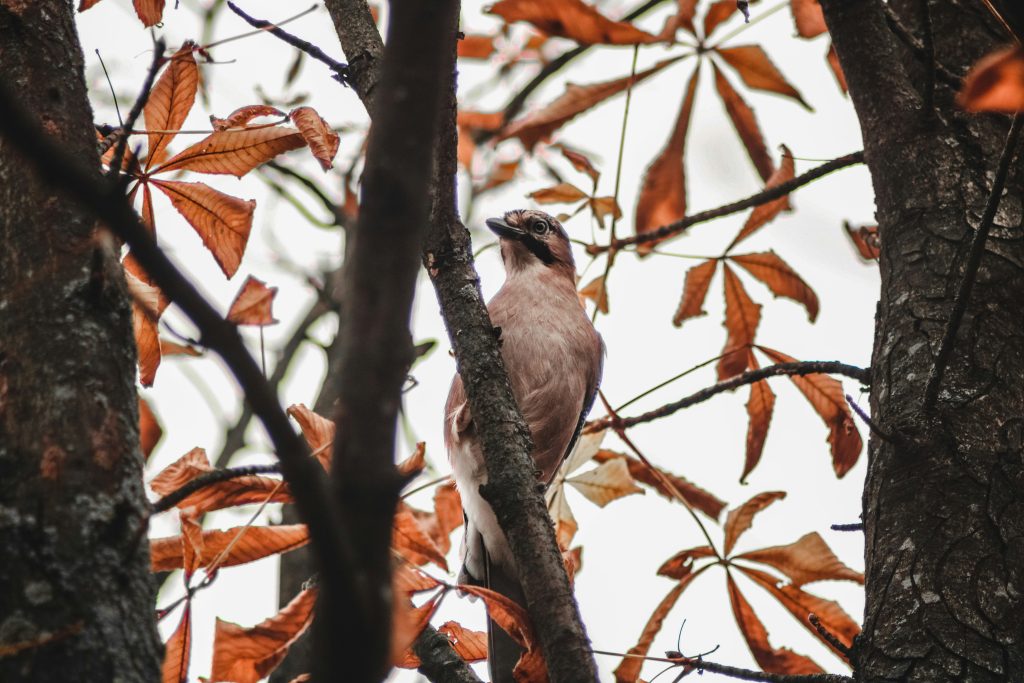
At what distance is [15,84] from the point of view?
2092 millimetres

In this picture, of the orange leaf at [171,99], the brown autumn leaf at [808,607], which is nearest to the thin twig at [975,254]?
the brown autumn leaf at [808,607]

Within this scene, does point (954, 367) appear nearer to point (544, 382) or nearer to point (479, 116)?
point (544, 382)

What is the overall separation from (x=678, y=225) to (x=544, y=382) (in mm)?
1259

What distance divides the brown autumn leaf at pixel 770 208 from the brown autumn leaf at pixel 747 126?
90 mm

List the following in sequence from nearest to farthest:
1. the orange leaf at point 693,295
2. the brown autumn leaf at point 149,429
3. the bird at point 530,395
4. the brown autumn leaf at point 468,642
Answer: the brown autumn leaf at point 468,642
the brown autumn leaf at point 149,429
the orange leaf at point 693,295
the bird at point 530,395

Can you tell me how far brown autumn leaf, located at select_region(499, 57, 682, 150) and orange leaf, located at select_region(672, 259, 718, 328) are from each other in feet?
2.64

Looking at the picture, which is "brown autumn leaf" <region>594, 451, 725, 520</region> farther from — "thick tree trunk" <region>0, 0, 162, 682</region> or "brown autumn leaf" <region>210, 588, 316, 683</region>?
"thick tree trunk" <region>0, 0, 162, 682</region>

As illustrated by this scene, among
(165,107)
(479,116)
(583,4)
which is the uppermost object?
(479,116)

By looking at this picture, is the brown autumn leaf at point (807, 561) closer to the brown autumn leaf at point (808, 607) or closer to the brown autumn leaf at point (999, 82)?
the brown autumn leaf at point (808, 607)

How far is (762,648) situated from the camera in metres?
3.25

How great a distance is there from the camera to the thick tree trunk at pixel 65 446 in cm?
149

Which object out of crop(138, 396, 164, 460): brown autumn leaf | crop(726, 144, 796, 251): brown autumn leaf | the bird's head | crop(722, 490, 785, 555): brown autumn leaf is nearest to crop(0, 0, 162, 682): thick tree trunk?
crop(138, 396, 164, 460): brown autumn leaf

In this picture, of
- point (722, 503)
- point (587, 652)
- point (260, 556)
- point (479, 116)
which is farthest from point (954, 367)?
point (479, 116)

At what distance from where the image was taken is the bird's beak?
5805mm
